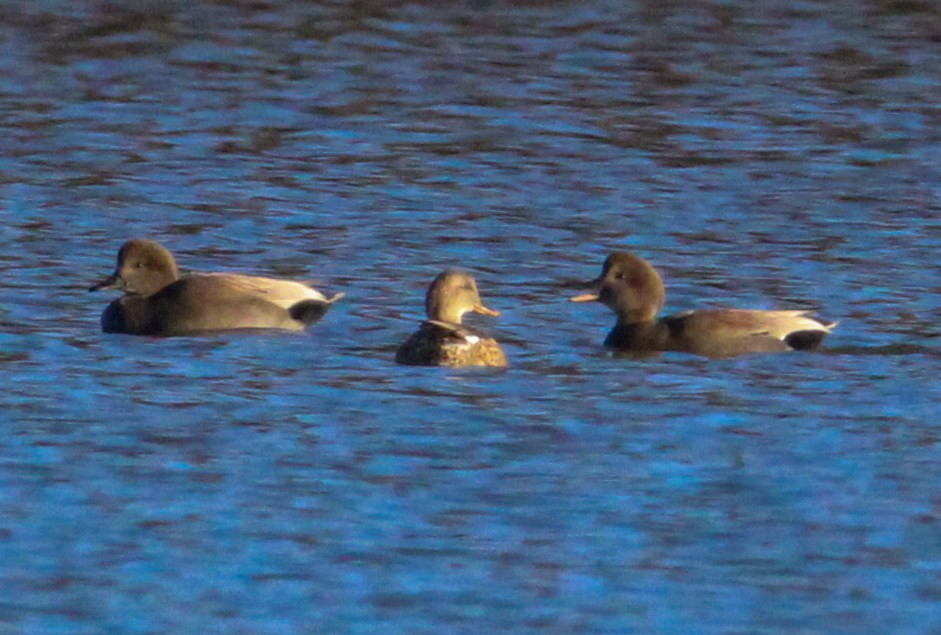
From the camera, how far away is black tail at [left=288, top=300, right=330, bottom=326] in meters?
Result: 13.2

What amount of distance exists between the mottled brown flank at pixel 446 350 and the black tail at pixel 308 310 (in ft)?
3.58

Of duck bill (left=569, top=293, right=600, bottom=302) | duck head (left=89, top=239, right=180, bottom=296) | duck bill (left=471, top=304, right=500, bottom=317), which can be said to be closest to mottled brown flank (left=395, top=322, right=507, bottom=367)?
duck bill (left=471, top=304, right=500, bottom=317)

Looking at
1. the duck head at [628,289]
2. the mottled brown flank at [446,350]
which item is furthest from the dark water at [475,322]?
the duck head at [628,289]

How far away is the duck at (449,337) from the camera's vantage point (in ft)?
39.4

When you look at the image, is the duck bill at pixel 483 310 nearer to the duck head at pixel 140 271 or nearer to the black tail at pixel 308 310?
the black tail at pixel 308 310

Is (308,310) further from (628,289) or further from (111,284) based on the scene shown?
(628,289)

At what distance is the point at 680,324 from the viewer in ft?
42.0

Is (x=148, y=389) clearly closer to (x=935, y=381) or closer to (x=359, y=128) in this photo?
(x=935, y=381)

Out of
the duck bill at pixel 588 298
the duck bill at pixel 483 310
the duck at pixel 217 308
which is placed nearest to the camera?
the duck bill at pixel 483 310

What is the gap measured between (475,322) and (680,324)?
52.5 inches

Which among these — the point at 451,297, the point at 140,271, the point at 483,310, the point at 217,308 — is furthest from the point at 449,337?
the point at 140,271

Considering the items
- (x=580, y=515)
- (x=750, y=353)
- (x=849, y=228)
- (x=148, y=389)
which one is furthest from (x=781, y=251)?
(x=580, y=515)

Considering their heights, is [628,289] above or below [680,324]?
above

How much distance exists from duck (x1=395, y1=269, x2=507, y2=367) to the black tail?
805 mm
